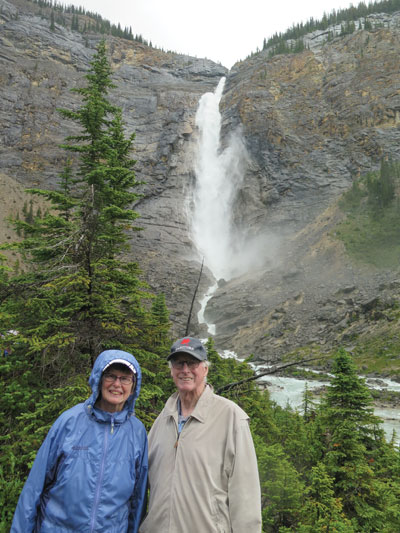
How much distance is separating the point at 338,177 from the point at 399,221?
17767mm

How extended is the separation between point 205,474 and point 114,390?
908mm

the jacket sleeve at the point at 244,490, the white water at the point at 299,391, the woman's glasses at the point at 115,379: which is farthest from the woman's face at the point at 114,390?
the white water at the point at 299,391

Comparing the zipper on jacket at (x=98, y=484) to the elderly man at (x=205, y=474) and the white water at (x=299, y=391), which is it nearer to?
the elderly man at (x=205, y=474)

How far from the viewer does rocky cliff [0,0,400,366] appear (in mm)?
36562

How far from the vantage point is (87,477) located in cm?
231

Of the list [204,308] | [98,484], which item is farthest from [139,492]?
[204,308]

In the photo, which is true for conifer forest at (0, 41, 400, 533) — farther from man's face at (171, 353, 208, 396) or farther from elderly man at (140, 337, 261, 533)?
man's face at (171, 353, 208, 396)

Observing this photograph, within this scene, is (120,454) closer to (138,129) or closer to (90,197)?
(90,197)

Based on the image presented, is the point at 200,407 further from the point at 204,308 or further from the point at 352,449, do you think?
the point at 204,308

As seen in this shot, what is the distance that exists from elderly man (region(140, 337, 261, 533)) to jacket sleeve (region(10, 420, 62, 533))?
0.77 metres

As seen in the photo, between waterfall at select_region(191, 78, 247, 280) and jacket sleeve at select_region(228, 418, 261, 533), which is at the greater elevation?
waterfall at select_region(191, 78, 247, 280)

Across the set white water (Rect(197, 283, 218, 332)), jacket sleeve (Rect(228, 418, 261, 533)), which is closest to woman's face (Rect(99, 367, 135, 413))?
jacket sleeve (Rect(228, 418, 261, 533))

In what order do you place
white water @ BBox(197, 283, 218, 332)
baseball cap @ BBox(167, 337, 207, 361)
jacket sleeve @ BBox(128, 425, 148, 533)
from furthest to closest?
white water @ BBox(197, 283, 218, 332) < baseball cap @ BBox(167, 337, 207, 361) < jacket sleeve @ BBox(128, 425, 148, 533)

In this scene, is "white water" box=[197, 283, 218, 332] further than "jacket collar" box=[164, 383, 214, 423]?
Yes
